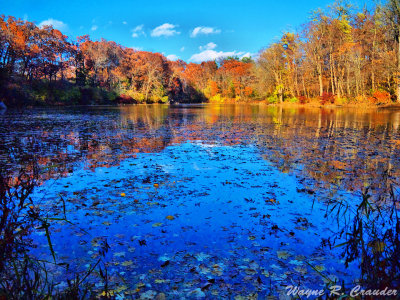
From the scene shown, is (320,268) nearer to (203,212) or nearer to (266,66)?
(203,212)

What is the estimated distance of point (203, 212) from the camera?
435 cm

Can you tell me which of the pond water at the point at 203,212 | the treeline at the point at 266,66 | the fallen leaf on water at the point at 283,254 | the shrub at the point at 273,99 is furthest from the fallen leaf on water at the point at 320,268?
the shrub at the point at 273,99

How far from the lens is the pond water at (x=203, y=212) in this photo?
2797mm

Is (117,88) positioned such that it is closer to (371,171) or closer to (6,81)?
(6,81)

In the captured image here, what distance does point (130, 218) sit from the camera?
413cm

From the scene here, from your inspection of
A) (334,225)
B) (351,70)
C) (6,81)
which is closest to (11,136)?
(334,225)

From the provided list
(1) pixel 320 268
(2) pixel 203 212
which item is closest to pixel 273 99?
(2) pixel 203 212

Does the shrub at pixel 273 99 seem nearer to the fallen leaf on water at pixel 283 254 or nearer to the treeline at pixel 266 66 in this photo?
the treeline at pixel 266 66

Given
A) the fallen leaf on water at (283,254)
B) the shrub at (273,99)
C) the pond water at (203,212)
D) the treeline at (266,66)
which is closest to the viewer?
the pond water at (203,212)

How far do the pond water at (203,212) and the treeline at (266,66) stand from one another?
3032 centimetres

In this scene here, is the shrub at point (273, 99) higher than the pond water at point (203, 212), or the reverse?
the shrub at point (273, 99)

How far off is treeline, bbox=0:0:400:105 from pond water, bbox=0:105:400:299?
30.3 m

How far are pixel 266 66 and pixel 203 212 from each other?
5183 cm

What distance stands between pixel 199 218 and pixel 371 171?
4.93 m
